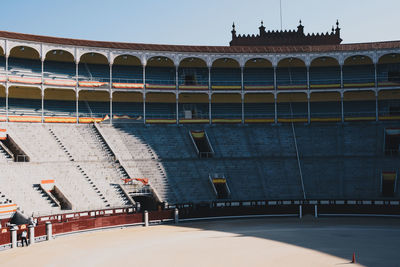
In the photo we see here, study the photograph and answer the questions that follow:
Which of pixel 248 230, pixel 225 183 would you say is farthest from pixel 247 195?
pixel 248 230

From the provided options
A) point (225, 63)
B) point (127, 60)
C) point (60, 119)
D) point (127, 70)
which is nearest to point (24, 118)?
point (60, 119)

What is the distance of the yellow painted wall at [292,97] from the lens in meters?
50.6

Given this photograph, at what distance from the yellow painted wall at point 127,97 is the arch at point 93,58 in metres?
4.02

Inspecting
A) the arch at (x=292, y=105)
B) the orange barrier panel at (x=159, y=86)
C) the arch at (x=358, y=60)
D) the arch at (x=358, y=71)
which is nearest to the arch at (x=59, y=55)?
the orange barrier panel at (x=159, y=86)

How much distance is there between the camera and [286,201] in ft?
118

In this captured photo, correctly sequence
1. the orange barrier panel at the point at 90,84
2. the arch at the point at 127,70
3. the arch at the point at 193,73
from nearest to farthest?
the orange barrier panel at the point at 90,84, the arch at the point at 127,70, the arch at the point at 193,73

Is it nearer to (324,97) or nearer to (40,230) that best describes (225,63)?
(324,97)

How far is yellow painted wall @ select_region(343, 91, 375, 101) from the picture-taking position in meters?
49.4

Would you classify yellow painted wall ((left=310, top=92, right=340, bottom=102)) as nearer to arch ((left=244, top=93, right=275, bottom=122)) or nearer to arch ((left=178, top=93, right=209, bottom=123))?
arch ((left=244, top=93, right=275, bottom=122))

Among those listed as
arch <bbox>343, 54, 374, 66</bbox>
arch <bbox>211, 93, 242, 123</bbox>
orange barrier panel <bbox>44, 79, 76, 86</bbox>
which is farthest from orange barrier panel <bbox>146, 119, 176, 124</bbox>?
arch <bbox>343, 54, 374, 66</bbox>

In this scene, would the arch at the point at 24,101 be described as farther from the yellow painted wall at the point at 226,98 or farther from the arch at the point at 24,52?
the yellow painted wall at the point at 226,98

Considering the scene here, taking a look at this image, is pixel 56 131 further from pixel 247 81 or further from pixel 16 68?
pixel 247 81

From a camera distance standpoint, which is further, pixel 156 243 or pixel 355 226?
pixel 355 226

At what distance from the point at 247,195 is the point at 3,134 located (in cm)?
A: 2250
